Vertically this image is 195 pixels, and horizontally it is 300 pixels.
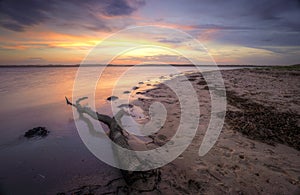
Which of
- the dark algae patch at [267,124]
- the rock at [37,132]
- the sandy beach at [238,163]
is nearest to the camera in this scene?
the sandy beach at [238,163]

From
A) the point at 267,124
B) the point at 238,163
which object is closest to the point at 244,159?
the point at 238,163

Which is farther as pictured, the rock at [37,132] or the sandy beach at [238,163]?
the rock at [37,132]

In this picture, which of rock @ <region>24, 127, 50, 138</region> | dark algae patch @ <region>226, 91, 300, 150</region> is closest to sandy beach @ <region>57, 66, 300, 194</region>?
dark algae patch @ <region>226, 91, 300, 150</region>

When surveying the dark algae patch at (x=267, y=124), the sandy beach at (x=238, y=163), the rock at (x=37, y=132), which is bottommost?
the rock at (x=37, y=132)

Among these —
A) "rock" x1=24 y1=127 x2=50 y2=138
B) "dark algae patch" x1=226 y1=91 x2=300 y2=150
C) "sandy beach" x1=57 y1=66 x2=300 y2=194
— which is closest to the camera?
"sandy beach" x1=57 y1=66 x2=300 y2=194

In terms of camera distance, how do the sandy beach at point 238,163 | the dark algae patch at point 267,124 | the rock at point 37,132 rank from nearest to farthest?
the sandy beach at point 238,163, the dark algae patch at point 267,124, the rock at point 37,132

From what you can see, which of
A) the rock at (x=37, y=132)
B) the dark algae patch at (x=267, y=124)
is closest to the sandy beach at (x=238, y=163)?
the dark algae patch at (x=267, y=124)

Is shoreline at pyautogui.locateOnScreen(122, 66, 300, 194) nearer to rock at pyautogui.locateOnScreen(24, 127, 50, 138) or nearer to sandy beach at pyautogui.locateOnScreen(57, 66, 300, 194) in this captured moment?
sandy beach at pyautogui.locateOnScreen(57, 66, 300, 194)

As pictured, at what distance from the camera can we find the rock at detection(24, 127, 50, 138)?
571 cm

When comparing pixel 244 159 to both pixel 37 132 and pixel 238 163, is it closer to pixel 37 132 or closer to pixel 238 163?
pixel 238 163

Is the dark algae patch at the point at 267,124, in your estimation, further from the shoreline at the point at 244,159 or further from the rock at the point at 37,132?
the rock at the point at 37,132

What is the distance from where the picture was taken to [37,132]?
5902mm

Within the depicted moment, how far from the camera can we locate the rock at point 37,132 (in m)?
5.71

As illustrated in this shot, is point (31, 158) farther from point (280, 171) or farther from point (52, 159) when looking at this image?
point (280, 171)
